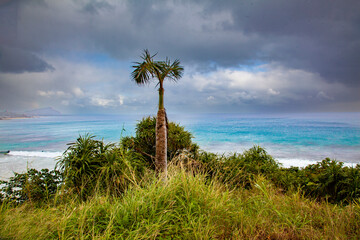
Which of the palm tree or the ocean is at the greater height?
the palm tree

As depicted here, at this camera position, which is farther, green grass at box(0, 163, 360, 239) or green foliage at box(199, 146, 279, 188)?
green foliage at box(199, 146, 279, 188)

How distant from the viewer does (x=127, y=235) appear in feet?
7.26

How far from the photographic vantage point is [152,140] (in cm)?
863

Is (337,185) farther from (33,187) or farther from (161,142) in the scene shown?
(33,187)

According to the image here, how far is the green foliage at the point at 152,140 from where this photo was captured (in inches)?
335

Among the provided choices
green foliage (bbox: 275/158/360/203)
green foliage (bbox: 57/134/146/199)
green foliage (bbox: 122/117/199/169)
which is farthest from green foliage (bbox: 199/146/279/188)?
green foliage (bbox: 57/134/146/199)

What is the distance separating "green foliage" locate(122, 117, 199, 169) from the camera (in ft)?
27.9

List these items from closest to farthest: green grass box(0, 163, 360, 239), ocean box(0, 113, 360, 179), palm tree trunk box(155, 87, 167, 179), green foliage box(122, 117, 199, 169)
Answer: green grass box(0, 163, 360, 239) → palm tree trunk box(155, 87, 167, 179) → green foliage box(122, 117, 199, 169) → ocean box(0, 113, 360, 179)

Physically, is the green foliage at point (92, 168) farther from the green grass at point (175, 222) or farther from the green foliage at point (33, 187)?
the green grass at point (175, 222)

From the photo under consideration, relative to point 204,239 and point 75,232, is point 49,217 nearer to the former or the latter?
point 75,232

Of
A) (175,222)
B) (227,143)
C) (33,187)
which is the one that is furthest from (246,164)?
(227,143)

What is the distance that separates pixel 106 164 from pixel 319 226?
14.4 feet

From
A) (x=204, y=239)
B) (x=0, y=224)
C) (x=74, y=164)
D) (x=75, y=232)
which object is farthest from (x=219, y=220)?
(x=74, y=164)

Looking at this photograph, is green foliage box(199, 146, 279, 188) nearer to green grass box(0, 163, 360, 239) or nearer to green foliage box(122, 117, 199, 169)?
green foliage box(122, 117, 199, 169)
